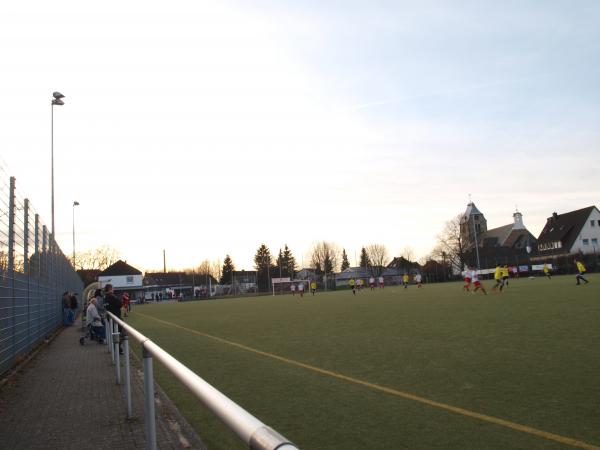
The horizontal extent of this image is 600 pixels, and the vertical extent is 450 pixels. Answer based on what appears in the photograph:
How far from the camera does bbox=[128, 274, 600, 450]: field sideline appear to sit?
5.08m

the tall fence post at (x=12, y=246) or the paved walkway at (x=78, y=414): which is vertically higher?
the tall fence post at (x=12, y=246)

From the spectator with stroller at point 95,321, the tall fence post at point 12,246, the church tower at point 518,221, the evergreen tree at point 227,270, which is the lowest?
the spectator with stroller at point 95,321

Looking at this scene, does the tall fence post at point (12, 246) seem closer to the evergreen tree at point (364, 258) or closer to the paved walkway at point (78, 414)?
the paved walkway at point (78, 414)

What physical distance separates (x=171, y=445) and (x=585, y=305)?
1563 centimetres

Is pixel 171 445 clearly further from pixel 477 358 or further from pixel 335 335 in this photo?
pixel 335 335

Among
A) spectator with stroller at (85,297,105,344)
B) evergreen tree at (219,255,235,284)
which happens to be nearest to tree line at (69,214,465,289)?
evergreen tree at (219,255,235,284)

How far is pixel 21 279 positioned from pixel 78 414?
6501 mm

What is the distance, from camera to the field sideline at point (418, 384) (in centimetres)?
508

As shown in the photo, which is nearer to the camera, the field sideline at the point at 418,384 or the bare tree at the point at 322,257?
the field sideline at the point at 418,384

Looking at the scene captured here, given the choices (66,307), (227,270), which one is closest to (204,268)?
(227,270)

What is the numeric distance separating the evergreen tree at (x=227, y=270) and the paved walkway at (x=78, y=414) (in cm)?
12120

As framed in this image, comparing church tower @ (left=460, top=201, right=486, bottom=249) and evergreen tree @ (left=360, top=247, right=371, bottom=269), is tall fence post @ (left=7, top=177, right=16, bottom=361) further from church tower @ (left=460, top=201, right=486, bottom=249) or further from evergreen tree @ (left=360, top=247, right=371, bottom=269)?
evergreen tree @ (left=360, top=247, right=371, bottom=269)

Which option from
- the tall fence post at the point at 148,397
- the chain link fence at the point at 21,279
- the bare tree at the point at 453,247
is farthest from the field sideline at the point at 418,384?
the bare tree at the point at 453,247

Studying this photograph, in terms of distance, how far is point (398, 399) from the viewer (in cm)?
648
